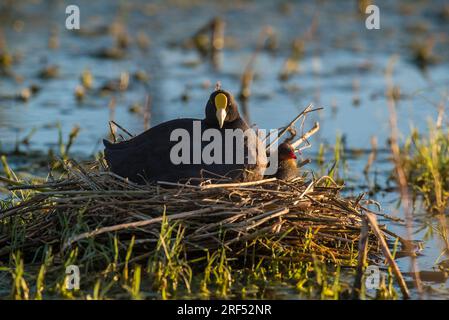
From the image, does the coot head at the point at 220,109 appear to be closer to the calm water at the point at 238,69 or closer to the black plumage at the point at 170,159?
the black plumage at the point at 170,159

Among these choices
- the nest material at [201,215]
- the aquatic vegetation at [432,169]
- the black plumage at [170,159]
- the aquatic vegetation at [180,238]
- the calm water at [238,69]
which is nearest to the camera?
the aquatic vegetation at [180,238]

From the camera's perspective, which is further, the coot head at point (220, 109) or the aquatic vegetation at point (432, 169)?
the aquatic vegetation at point (432, 169)

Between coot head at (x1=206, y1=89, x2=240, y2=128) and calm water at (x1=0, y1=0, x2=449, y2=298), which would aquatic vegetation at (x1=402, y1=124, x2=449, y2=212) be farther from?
coot head at (x1=206, y1=89, x2=240, y2=128)

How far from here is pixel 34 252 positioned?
603cm

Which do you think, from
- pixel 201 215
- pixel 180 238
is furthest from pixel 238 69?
pixel 180 238

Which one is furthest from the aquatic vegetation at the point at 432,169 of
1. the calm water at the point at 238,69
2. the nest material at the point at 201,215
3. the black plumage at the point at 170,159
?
the black plumage at the point at 170,159

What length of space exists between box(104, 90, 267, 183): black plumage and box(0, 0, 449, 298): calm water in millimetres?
1265

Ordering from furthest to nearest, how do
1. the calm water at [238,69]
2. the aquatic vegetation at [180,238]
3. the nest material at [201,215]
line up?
the calm water at [238,69]
the nest material at [201,215]
the aquatic vegetation at [180,238]

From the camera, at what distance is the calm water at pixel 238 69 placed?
10.2 metres

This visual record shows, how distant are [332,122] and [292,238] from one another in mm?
4745

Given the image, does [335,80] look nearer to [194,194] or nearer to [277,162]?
[277,162]

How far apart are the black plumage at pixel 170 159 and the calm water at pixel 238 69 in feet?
4.15
